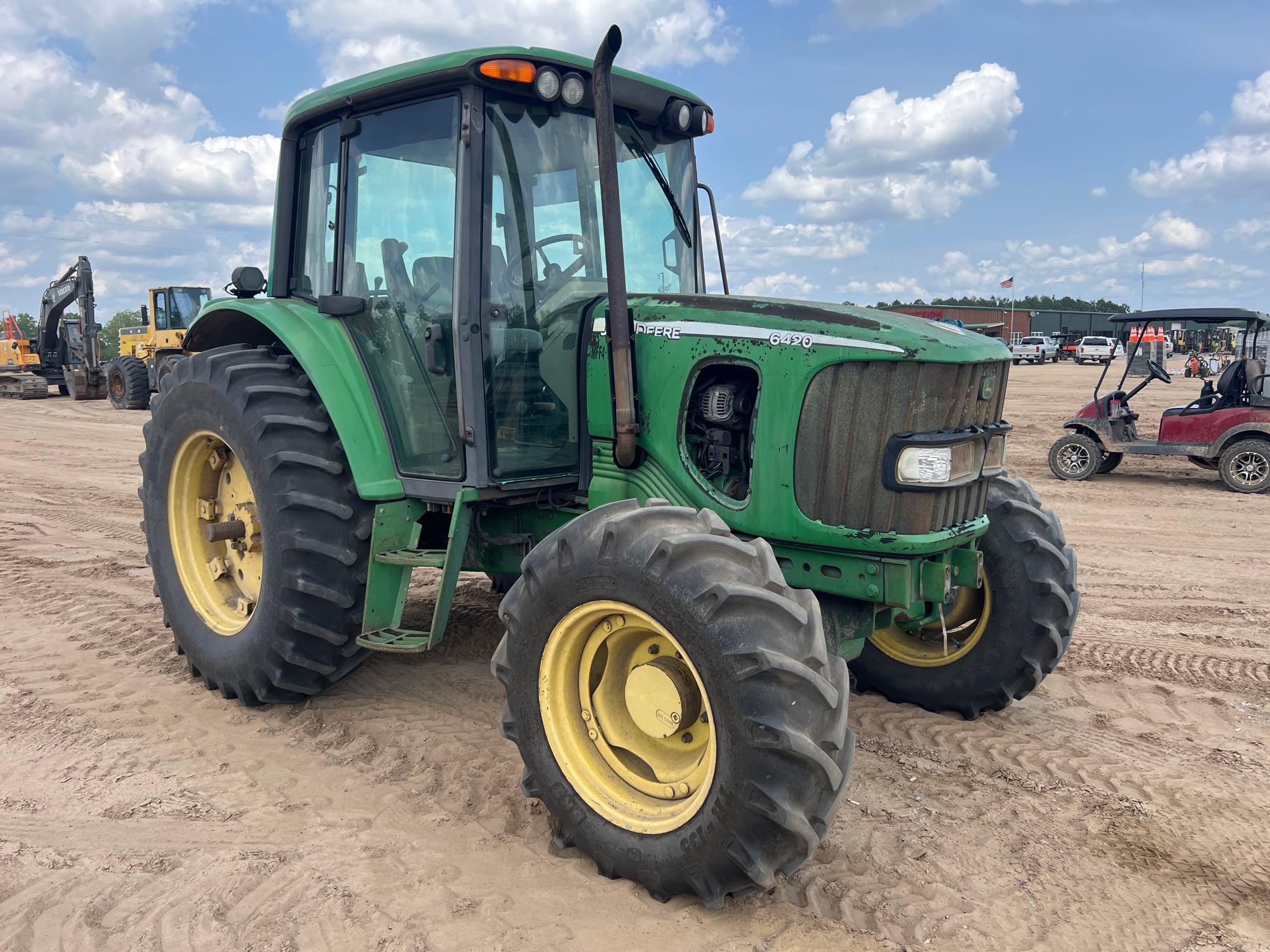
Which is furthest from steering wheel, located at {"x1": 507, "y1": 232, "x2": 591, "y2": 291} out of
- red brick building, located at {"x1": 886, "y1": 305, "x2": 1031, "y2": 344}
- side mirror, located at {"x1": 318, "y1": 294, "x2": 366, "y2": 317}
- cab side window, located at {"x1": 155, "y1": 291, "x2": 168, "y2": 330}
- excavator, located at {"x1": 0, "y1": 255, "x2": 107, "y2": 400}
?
red brick building, located at {"x1": 886, "y1": 305, "x2": 1031, "y2": 344}

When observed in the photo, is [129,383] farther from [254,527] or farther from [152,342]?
[254,527]

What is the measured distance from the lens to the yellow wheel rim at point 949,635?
4270 millimetres

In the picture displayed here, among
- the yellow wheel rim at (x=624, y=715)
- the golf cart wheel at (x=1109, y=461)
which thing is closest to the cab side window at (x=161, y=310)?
the golf cart wheel at (x=1109, y=461)

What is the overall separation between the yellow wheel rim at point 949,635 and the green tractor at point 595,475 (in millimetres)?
18

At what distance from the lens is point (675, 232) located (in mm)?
4309

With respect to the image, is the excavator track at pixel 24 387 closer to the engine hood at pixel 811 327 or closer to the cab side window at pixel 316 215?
the cab side window at pixel 316 215

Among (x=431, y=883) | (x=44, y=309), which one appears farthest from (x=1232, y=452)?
(x=44, y=309)

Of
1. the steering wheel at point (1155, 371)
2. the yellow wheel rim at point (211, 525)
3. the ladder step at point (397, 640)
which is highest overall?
the steering wheel at point (1155, 371)

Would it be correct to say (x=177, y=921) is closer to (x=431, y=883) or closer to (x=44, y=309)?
(x=431, y=883)

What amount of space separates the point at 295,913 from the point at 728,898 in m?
1.30

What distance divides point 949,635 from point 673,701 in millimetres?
1966

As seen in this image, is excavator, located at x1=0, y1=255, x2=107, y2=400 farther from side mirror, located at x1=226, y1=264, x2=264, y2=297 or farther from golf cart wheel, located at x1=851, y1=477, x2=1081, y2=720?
golf cart wheel, located at x1=851, y1=477, x2=1081, y2=720

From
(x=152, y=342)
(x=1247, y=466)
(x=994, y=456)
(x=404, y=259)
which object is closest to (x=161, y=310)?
(x=152, y=342)

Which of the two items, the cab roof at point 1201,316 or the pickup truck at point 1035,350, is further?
the pickup truck at point 1035,350
